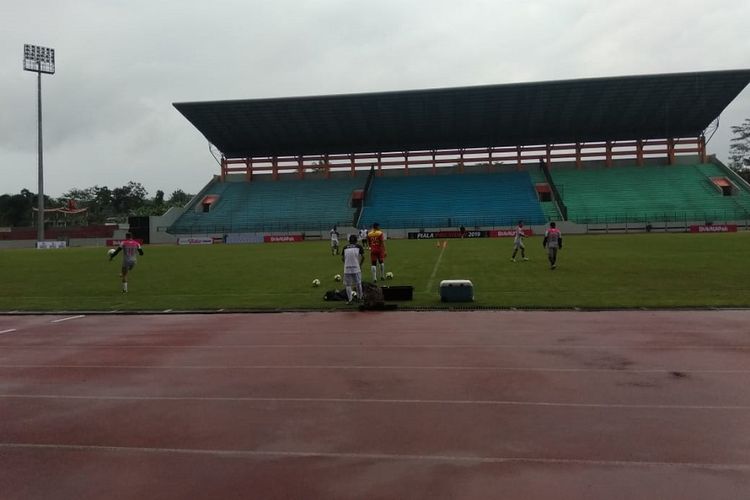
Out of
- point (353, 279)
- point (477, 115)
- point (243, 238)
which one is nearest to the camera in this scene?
point (353, 279)

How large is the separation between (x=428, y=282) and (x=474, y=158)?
5470 cm

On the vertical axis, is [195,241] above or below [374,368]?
above

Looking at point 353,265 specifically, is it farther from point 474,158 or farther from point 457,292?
point 474,158

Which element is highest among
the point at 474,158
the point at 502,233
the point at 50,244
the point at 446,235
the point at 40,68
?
the point at 40,68

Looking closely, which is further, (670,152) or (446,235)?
(670,152)

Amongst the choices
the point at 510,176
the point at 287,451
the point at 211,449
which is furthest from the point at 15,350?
the point at 510,176

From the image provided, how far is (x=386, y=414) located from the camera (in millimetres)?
5582

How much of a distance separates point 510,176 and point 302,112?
26.2 m

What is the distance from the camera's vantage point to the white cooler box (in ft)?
43.2

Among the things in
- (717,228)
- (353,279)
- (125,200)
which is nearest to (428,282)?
(353,279)

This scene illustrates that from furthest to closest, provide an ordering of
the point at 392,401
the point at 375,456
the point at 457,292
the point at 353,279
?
the point at 353,279, the point at 457,292, the point at 392,401, the point at 375,456

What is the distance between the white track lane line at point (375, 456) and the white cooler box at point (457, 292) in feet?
28.7

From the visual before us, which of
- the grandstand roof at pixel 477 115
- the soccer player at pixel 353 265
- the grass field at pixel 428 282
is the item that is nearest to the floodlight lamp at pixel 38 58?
the grandstand roof at pixel 477 115

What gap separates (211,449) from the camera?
479 centimetres
